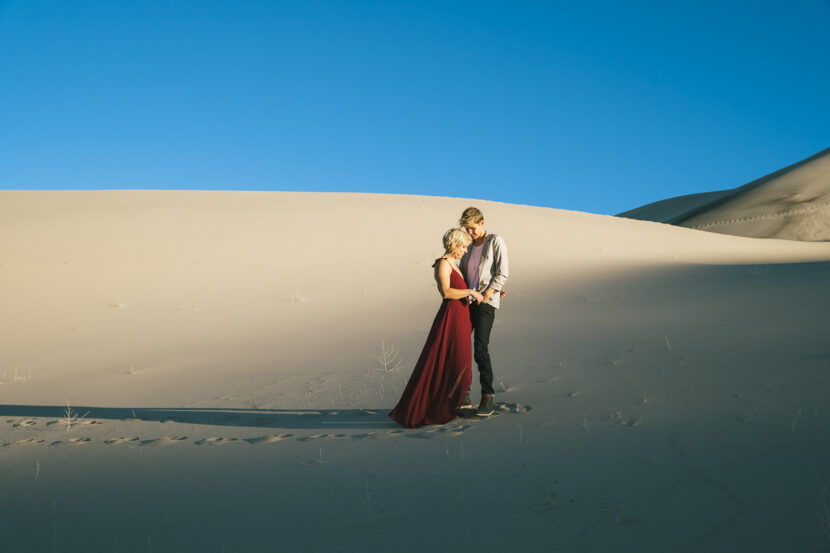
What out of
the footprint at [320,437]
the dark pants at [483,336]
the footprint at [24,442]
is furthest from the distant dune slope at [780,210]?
the footprint at [24,442]

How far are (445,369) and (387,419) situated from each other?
2.60ft

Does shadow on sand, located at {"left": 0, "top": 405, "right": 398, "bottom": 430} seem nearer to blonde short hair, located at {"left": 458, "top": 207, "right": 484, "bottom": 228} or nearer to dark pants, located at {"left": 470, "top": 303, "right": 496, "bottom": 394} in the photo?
dark pants, located at {"left": 470, "top": 303, "right": 496, "bottom": 394}

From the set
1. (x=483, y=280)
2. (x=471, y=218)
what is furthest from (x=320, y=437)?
(x=471, y=218)

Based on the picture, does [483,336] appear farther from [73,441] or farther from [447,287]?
[73,441]

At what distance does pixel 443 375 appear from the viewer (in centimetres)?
513

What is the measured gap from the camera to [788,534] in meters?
2.71

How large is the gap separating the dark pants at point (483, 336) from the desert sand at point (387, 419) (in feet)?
1.24

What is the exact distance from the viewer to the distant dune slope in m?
59.3

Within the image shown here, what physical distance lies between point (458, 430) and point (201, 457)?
2.01 m

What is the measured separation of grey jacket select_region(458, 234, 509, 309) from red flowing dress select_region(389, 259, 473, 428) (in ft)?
0.87

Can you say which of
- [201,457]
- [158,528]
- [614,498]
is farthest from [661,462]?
[201,457]

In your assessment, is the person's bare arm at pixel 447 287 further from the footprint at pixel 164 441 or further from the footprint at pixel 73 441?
the footprint at pixel 73 441

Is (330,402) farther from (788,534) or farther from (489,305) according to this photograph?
(788,534)

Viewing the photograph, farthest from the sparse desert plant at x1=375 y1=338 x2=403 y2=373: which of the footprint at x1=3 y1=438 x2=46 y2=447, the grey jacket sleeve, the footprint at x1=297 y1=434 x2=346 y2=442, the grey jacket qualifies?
the footprint at x1=3 y1=438 x2=46 y2=447
